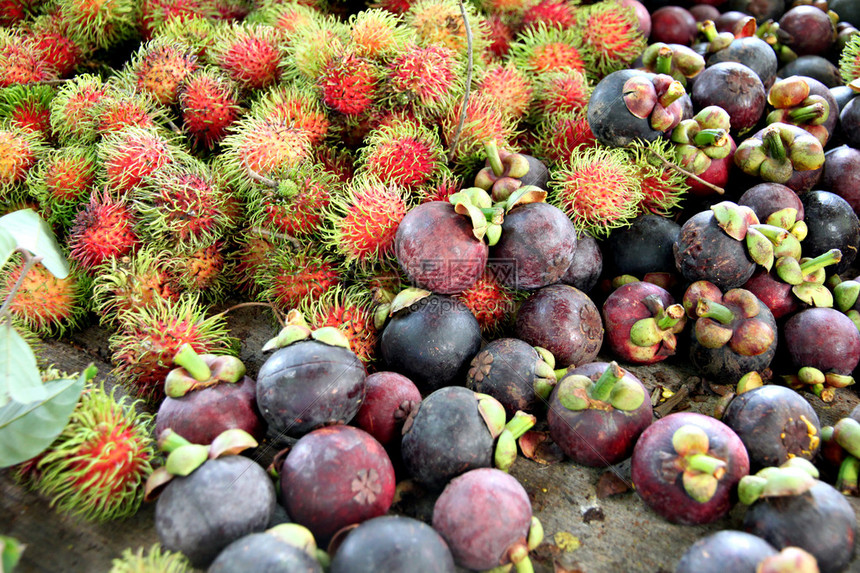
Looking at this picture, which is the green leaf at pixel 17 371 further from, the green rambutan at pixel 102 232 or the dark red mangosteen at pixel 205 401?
the green rambutan at pixel 102 232

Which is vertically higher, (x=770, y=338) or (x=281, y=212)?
(x=281, y=212)

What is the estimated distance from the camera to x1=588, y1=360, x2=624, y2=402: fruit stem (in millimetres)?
1310

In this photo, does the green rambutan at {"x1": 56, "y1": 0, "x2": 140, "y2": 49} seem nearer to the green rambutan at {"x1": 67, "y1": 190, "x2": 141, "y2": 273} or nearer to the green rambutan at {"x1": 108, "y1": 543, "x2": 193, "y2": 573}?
the green rambutan at {"x1": 67, "y1": 190, "x2": 141, "y2": 273}

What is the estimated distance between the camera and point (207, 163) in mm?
2008

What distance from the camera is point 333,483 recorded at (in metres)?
1.15

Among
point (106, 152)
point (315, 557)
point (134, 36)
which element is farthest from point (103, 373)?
point (134, 36)

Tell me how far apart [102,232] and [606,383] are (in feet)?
5.09

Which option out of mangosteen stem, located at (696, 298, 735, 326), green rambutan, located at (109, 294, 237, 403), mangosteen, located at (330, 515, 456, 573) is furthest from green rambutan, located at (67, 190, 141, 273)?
mangosteen stem, located at (696, 298, 735, 326)

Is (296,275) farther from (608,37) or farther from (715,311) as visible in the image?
(608,37)

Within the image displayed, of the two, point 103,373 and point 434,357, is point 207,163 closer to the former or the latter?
point 103,373

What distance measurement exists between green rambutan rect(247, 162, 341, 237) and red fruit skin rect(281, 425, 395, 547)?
2.38 feet

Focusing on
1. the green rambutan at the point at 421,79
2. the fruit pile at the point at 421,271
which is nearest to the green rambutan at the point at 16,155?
the fruit pile at the point at 421,271

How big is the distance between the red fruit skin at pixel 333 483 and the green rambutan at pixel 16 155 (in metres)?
1.50

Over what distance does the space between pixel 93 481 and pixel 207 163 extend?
4.04 ft
